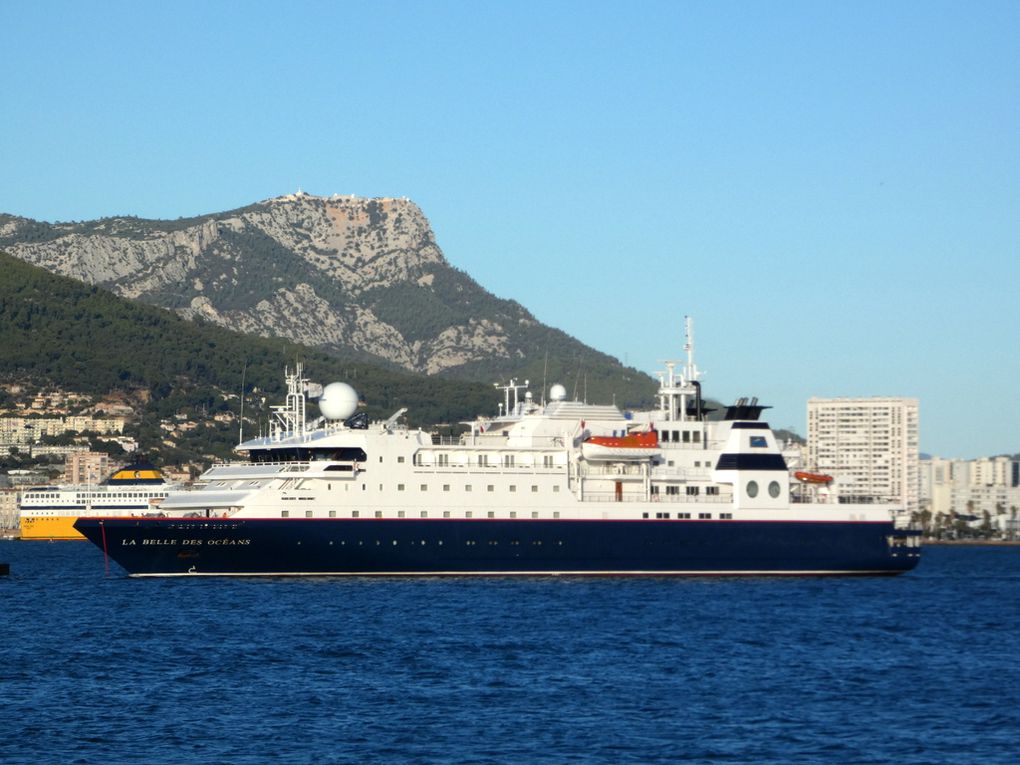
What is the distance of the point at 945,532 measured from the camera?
183500mm

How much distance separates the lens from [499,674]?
1474 inches

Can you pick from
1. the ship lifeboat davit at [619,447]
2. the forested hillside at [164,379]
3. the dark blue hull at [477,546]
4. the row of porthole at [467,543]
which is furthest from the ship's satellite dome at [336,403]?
the forested hillside at [164,379]

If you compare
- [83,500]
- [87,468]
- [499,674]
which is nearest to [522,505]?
[499,674]

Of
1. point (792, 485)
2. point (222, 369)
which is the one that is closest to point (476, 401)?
point (222, 369)

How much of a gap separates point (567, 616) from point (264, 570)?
15.6m

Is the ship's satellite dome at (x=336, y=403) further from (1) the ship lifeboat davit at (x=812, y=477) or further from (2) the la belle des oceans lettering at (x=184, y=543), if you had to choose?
(1) the ship lifeboat davit at (x=812, y=477)

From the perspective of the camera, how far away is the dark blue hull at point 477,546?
2346 inches

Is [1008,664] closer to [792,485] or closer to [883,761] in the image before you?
[883,761]

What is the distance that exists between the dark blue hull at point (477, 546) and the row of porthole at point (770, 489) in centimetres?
115

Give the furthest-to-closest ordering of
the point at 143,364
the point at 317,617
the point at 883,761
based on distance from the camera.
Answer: the point at 143,364 → the point at 317,617 → the point at 883,761

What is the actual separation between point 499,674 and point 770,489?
3008 centimetres

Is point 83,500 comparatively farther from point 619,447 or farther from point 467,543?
point 619,447

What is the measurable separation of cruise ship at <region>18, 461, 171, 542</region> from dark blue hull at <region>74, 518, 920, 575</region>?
73.8 m

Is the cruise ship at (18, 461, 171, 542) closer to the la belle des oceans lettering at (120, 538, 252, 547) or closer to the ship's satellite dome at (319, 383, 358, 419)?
the ship's satellite dome at (319, 383, 358, 419)
